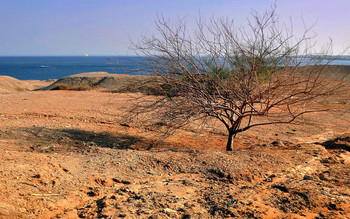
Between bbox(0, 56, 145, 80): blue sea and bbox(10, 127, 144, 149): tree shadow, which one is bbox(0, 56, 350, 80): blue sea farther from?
bbox(10, 127, 144, 149): tree shadow

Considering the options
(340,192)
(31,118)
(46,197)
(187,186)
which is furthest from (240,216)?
(31,118)

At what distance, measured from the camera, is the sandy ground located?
3885 mm

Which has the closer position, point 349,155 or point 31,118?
point 349,155

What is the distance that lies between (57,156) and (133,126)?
4.02 m

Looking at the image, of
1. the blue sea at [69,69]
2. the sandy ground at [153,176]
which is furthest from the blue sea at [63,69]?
the sandy ground at [153,176]

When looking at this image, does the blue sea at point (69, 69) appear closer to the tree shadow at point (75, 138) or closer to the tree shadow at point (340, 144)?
the tree shadow at point (75, 138)

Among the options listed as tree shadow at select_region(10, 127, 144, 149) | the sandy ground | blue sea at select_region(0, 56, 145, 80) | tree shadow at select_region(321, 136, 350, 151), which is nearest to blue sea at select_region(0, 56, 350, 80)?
blue sea at select_region(0, 56, 145, 80)

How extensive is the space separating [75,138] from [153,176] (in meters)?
3.03

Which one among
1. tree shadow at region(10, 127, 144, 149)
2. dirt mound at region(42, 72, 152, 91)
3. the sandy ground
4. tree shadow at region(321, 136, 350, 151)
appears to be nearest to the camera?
the sandy ground

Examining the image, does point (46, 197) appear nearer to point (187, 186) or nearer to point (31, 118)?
point (187, 186)

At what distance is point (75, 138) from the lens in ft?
24.3

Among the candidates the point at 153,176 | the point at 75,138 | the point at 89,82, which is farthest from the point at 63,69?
the point at 153,176

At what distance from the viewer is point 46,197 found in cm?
392

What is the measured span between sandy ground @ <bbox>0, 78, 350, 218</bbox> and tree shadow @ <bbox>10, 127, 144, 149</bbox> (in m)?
0.02
